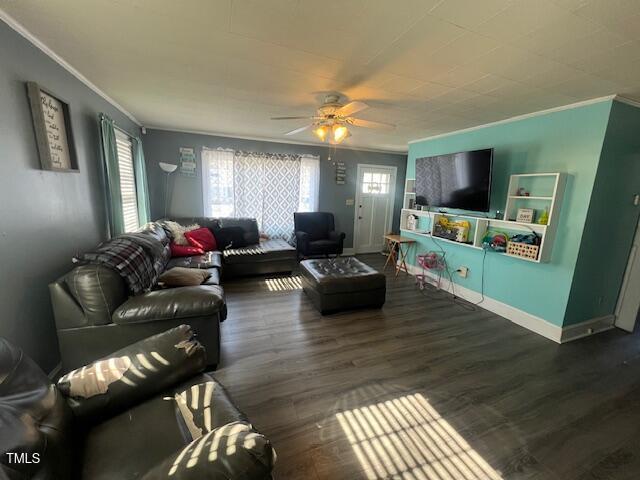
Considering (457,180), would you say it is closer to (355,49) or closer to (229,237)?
(355,49)

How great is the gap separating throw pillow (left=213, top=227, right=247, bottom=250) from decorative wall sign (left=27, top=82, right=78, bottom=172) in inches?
84.4

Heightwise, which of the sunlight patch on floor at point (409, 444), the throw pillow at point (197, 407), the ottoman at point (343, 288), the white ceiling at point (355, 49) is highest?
the white ceiling at point (355, 49)

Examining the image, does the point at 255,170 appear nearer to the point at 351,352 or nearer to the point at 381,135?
the point at 381,135

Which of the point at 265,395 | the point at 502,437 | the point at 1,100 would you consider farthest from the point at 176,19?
the point at 502,437

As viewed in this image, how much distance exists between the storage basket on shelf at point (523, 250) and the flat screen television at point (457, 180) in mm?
482

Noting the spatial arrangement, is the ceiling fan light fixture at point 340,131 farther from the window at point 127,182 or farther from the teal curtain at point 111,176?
the window at point 127,182

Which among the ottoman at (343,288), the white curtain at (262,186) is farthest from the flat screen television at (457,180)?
the white curtain at (262,186)

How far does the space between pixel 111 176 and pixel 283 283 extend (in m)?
2.41

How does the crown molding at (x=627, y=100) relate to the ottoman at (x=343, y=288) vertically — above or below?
above

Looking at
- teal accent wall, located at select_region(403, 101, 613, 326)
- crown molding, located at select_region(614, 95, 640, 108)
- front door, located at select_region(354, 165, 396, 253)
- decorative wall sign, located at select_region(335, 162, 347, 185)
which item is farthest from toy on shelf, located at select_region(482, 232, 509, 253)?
decorative wall sign, located at select_region(335, 162, 347, 185)

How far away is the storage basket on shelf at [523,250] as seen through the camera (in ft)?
8.87

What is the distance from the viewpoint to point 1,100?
1493 mm

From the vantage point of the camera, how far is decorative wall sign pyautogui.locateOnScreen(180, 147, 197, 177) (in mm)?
4500

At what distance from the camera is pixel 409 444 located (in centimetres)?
153
